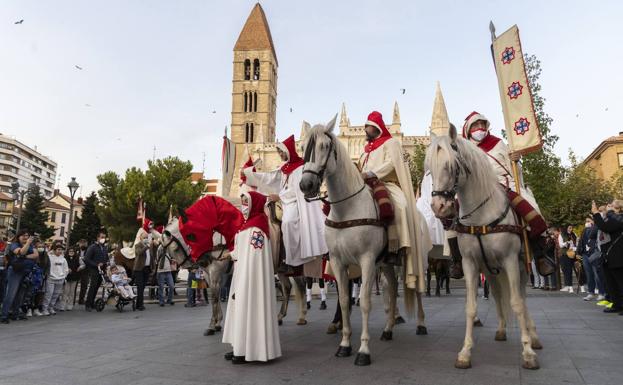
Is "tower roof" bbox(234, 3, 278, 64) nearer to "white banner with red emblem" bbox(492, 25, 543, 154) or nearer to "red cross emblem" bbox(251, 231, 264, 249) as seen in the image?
"white banner with red emblem" bbox(492, 25, 543, 154)

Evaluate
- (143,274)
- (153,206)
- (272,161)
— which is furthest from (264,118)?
(143,274)

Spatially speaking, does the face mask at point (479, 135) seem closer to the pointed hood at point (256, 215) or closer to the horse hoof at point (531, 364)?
the horse hoof at point (531, 364)

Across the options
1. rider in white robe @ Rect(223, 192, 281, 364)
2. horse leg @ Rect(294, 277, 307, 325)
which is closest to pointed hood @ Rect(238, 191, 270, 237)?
rider in white robe @ Rect(223, 192, 281, 364)

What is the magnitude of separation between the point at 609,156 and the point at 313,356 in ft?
182

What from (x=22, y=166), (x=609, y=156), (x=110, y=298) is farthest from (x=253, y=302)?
(x=22, y=166)

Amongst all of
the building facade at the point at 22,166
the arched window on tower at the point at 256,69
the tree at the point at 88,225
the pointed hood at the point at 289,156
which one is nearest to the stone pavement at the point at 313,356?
the pointed hood at the point at 289,156

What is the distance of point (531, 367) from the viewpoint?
4.13 metres

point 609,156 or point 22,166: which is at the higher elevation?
point 22,166

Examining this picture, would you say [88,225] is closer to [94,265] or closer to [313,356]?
[94,265]

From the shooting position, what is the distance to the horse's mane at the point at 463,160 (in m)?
4.06

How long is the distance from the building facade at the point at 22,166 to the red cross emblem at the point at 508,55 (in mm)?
97579

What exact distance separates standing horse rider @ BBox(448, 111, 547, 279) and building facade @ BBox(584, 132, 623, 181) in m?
49.6

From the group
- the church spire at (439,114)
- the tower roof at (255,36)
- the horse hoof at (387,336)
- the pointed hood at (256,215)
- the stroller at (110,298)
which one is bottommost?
the horse hoof at (387,336)

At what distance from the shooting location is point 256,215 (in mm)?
5332
